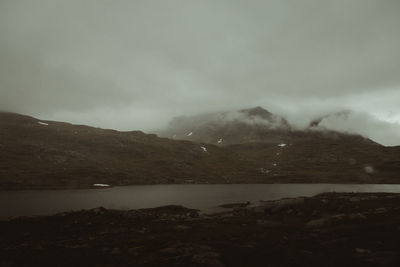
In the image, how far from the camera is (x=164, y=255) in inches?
973

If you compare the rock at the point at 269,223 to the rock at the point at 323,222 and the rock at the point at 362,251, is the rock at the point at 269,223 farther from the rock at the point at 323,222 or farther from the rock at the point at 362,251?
the rock at the point at 362,251

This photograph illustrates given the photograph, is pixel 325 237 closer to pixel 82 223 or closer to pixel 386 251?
pixel 386 251

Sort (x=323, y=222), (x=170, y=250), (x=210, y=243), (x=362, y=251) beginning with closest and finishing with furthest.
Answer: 1. (x=362, y=251)
2. (x=170, y=250)
3. (x=210, y=243)
4. (x=323, y=222)

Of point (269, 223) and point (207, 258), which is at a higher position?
point (269, 223)

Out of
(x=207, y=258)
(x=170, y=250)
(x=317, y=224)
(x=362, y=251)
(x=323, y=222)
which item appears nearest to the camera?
(x=207, y=258)

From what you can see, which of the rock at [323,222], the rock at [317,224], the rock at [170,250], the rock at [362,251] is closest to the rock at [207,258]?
the rock at [170,250]

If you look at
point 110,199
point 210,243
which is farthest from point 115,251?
point 110,199

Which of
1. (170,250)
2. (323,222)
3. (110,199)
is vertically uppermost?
(323,222)

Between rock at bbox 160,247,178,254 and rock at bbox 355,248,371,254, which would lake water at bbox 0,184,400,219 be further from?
rock at bbox 355,248,371,254

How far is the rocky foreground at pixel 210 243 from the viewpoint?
22.8 meters

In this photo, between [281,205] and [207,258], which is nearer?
[207,258]

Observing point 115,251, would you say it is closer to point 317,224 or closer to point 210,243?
point 210,243

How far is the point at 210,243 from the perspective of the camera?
2848 cm

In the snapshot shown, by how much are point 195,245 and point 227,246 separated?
289 cm
